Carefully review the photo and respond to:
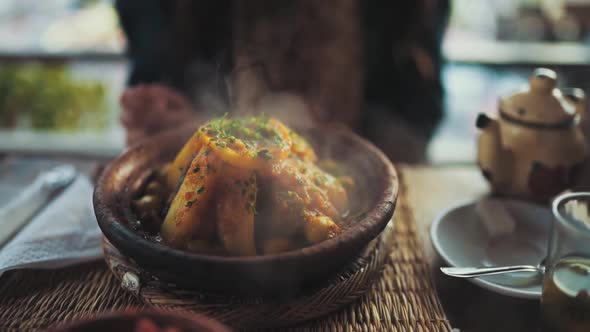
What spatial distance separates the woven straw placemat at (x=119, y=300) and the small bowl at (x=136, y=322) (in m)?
0.51

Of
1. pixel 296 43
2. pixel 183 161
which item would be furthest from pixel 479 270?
pixel 296 43

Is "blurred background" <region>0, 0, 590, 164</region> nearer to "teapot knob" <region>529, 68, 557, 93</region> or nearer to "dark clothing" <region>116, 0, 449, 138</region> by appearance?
"dark clothing" <region>116, 0, 449, 138</region>

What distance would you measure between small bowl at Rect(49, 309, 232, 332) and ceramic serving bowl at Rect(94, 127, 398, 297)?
25 centimetres

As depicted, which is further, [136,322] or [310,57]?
[310,57]

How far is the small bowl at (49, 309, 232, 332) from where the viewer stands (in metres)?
1.00

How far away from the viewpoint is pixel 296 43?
3.04 meters

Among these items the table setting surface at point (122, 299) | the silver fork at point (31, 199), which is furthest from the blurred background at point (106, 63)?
the table setting surface at point (122, 299)

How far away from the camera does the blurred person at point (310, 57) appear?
9.78 feet

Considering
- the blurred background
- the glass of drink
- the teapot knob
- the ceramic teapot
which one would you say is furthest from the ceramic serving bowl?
the blurred background

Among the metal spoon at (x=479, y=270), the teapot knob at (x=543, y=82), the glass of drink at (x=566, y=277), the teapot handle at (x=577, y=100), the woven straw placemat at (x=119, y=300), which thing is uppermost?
the teapot knob at (x=543, y=82)

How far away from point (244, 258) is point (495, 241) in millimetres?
1118

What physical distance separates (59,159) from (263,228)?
1.68 metres

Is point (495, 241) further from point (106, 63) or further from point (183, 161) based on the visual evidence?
point (106, 63)

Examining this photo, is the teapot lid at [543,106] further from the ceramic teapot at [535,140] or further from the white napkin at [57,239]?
the white napkin at [57,239]
